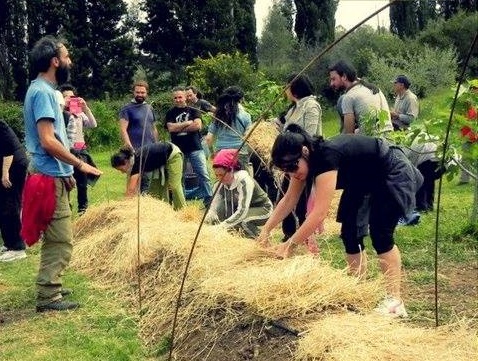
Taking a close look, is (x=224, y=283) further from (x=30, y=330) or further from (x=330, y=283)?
(x=30, y=330)

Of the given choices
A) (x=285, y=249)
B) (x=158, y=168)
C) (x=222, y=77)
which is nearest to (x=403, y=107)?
(x=158, y=168)

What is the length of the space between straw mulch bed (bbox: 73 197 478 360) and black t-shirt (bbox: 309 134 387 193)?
504mm

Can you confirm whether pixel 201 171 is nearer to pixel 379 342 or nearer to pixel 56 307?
pixel 56 307

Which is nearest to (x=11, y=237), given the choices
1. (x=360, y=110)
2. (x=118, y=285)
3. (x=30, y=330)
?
(x=118, y=285)

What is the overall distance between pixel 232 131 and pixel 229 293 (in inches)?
150

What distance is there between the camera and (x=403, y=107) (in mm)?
8227

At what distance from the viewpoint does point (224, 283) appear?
12.6ft

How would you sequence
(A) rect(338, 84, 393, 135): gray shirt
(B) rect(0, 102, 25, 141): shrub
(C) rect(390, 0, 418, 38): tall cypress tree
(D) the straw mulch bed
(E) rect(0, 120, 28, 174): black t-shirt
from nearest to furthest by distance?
(D) the straw mulch bed < (A) rect(338, 84, 393, 135): gray shirt < (E) rect(0, 120, 28, 174): black t-shirt < (B) rect(0, 102, 25, 141): shrub < (C) rect(390, 0, 418, 38): tall cypress tree

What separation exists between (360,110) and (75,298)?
2.94m

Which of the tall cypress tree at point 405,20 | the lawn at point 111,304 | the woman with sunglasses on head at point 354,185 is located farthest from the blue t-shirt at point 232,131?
the tall cypress tree at point 405,20

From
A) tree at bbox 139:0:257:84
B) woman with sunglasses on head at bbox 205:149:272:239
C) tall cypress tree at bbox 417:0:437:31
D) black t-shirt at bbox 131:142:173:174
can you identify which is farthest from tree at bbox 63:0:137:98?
woman with sunglasses on head at bbox 205:149:272:239

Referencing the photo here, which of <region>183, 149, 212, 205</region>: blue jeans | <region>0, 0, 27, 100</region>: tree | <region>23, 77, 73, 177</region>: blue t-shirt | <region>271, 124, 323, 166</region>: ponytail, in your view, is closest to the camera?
<region>271, 124, 323, 166</region>: ponytail

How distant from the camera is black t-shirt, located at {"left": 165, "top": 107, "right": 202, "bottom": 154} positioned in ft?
27.3

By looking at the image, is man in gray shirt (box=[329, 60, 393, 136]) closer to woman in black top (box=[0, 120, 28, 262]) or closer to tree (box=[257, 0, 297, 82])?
woman in black top (box=[0, 120, 28, 262])
